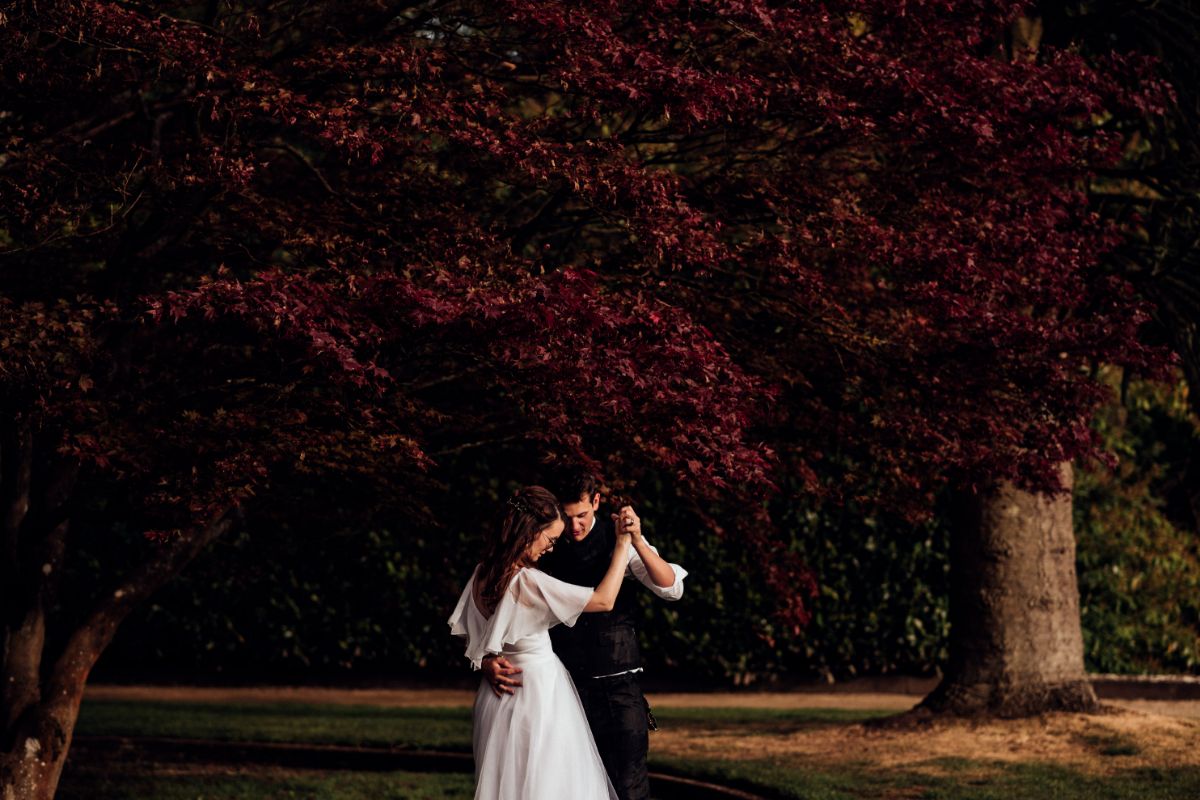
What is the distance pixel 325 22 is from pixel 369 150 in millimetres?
1272

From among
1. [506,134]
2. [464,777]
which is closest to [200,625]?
[464,777]

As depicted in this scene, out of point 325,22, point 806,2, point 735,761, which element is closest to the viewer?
point 806,2

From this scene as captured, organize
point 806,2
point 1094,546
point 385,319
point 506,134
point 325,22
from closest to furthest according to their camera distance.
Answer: point 385,319, point 506,134, point 806,2, point 325,22, point 1094,546

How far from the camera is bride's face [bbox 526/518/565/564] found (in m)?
5.90

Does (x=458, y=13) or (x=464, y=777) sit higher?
(x=458, y=13)

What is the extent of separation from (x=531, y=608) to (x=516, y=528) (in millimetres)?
335

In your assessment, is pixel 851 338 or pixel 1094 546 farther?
pixel 1094 546

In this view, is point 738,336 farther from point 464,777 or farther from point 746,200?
point 464,777

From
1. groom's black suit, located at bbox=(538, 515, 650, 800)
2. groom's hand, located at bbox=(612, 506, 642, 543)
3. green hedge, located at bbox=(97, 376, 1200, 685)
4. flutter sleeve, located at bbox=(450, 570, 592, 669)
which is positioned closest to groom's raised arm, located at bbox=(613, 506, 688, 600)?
groom's hand, located at bbox=(612, 506, 642, 543)

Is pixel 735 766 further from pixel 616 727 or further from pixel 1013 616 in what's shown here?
pixel 616 727

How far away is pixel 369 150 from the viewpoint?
7832 millimetres

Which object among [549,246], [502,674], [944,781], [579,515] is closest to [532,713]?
[502,674]

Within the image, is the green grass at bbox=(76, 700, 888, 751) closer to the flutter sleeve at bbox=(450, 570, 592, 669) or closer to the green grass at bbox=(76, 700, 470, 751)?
the green grass at bbox=(76, 700, 470, 751)

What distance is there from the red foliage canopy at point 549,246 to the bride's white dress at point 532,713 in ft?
3.50
